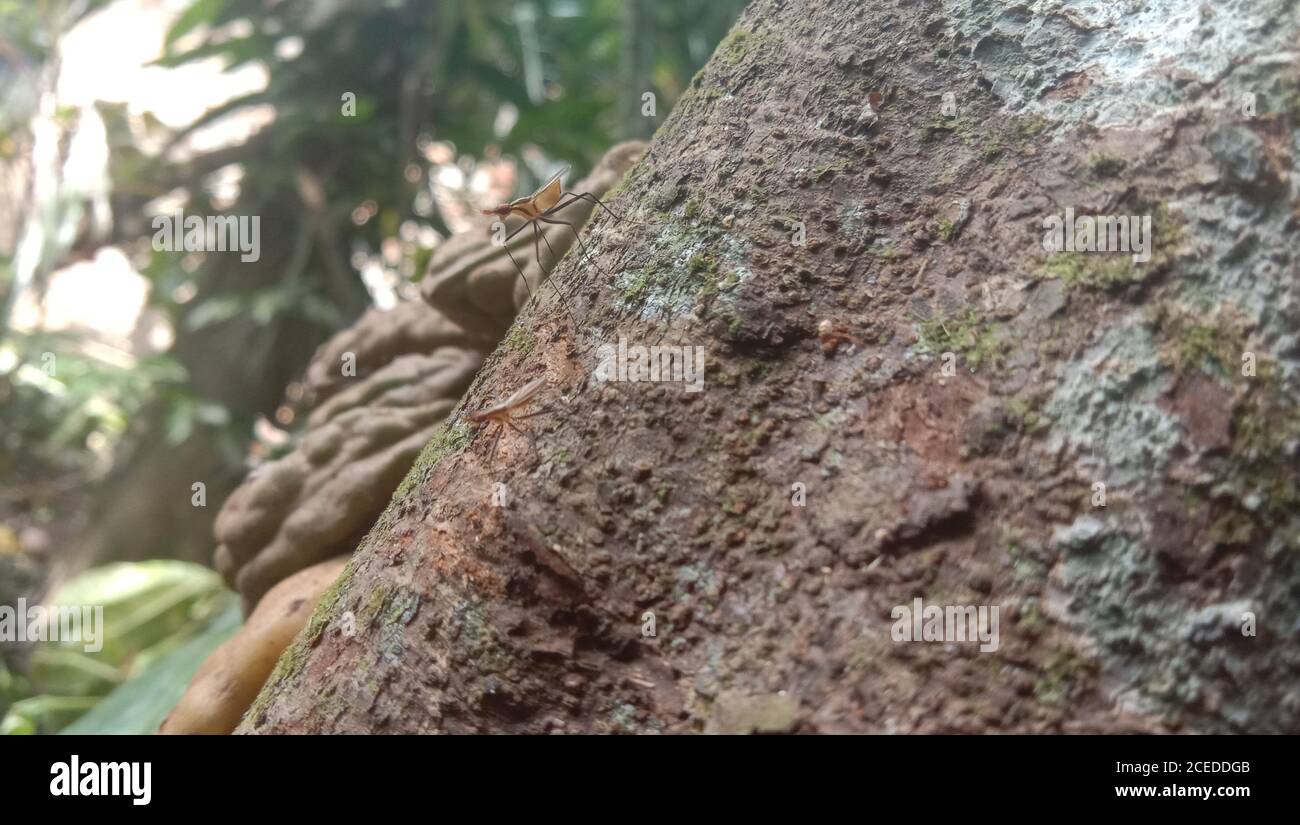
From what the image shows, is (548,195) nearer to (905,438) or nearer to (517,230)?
(517,230)

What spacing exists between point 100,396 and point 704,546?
5232 mm

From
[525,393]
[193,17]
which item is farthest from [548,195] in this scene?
[193,17]

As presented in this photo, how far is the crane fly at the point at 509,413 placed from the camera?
145 centimetres

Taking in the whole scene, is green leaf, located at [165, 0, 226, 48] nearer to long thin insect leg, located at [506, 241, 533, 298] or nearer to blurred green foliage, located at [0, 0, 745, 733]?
blurred green foliage, located at [0, 0, 745, 733]

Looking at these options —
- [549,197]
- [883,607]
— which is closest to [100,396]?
[549,197]

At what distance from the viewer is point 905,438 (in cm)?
131

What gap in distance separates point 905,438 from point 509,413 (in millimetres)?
632

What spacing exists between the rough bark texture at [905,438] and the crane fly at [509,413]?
0.02m

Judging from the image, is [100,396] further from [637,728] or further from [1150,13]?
[1150,13]

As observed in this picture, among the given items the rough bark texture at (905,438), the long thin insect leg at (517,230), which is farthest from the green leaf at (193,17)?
the rough bark texture at (905,438)

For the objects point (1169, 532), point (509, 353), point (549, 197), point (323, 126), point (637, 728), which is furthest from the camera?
point (323, 126)

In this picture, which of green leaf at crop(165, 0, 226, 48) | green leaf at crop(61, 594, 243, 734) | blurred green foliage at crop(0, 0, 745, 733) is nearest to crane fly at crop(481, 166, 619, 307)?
green leaf at crop(61, 594, 243, 734)
